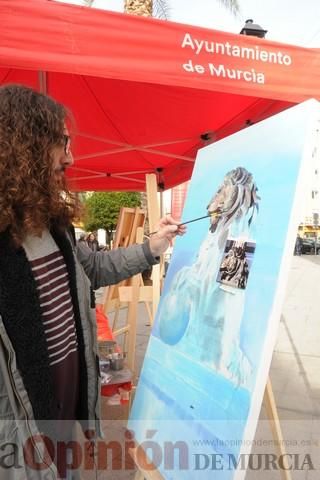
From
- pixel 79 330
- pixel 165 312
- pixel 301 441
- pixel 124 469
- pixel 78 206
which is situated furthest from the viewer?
pixel 301 441

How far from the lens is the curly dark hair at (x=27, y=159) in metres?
1.04

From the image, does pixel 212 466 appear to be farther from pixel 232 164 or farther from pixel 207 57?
pixel 207 57

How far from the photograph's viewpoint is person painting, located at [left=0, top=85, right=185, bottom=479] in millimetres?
1044

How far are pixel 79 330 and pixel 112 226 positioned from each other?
26.4 m

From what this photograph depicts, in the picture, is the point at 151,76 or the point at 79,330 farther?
the point at 151,76

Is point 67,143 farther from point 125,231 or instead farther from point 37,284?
point 125,231

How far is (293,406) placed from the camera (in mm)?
3199

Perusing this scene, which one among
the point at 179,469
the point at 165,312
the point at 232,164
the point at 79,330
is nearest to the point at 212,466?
the point at 179,469

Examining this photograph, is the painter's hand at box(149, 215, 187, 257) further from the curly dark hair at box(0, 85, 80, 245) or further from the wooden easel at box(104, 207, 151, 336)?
the wooden easel at box(104, 207, 151, 336)

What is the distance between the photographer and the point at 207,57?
1.56 m

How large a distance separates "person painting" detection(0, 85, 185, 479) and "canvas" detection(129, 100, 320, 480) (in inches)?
14.2

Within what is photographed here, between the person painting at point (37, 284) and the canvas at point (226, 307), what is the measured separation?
361mm

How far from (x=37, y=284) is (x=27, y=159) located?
33cm

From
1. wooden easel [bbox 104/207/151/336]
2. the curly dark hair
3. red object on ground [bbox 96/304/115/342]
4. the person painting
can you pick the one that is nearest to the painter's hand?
the person painting
